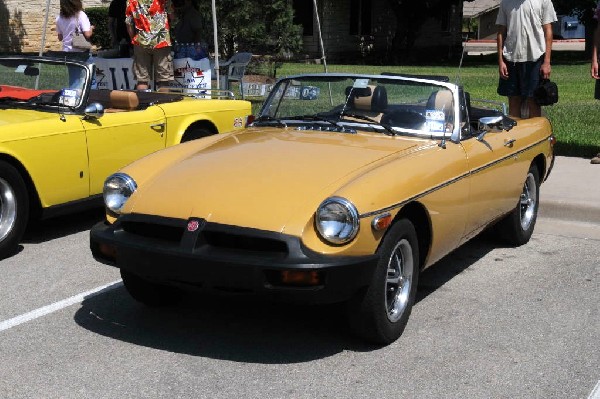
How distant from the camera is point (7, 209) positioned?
248 inches

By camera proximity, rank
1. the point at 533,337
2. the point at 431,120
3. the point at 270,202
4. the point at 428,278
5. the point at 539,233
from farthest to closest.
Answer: the point at 539,233 → the point at 428,278 → the point at 431,120 → the point at 533,337 → the point at 270,202

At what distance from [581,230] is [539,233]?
1.18 feet

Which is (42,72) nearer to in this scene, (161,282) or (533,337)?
(161,282)

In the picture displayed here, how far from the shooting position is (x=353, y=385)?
4.10 m

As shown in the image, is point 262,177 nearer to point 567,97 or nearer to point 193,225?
point 193,225

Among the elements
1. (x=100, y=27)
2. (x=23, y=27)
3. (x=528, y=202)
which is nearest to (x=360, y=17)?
(x=100, y=27)

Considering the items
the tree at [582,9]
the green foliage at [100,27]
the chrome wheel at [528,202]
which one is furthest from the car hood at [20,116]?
the tree at [582,9]

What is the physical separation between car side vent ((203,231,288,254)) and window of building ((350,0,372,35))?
29.0m

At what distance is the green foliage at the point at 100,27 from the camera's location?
29.4 metres

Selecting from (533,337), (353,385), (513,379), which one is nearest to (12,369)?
(353,385)

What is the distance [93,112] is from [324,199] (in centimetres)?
308

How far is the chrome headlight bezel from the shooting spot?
4.88 metres

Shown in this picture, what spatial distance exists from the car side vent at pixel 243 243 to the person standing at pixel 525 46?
5.25 meters

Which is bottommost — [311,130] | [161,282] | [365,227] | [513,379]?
[513,379]
